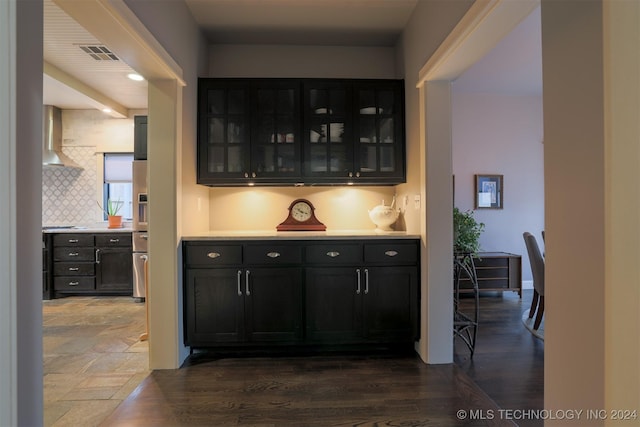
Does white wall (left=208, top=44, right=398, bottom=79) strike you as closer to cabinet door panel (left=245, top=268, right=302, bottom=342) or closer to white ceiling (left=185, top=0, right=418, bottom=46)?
white ceiling (left=185, top=0, right=418, bottom=46)

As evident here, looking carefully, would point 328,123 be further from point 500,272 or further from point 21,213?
point 500,272

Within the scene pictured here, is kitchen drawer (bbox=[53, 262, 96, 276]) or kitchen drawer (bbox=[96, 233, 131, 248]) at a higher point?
kitchen drawer (bbox=[96, 233, 131, 248])

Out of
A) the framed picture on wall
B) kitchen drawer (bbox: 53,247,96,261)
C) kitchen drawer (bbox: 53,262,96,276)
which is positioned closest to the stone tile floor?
kitchen drawer (bbox: 53,262,96,276)

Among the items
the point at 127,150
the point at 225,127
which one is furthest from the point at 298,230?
the point at 127,150

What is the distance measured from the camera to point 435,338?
2.64 meters

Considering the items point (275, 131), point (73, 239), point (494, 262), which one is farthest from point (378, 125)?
point (73, 239)

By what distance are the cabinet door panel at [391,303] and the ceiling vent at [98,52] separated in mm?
3506

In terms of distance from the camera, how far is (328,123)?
3055 mm

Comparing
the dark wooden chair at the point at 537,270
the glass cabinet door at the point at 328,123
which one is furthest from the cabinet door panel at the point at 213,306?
the dark wooden chair at the point at 537,270

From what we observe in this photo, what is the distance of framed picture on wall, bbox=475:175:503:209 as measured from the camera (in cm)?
505

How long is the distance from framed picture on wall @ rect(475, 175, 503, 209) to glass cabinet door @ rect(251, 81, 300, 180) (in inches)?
129

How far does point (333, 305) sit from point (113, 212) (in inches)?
164

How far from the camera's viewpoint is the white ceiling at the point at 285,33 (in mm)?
2730

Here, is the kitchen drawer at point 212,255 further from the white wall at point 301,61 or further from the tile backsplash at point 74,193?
the tile backsplash at point 74,193
